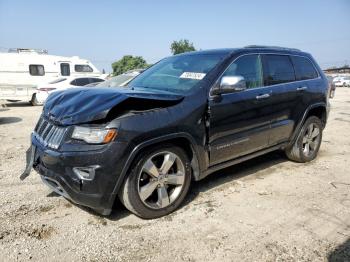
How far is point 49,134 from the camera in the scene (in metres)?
3.53

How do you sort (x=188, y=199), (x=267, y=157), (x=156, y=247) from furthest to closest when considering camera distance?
(x=267, y=157) → (x=188, y=199) → (x=156, y=247)

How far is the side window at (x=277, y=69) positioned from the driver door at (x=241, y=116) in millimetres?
150

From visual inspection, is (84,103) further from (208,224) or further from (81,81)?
(81,81)

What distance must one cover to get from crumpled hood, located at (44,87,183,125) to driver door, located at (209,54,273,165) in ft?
1.97

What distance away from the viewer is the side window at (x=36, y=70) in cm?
1708

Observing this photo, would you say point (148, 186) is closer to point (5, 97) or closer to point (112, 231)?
point (112, 231)

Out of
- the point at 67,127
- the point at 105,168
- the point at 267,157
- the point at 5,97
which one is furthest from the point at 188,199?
the point at 5,97

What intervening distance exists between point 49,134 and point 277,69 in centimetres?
329

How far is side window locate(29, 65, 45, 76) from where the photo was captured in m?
17.1

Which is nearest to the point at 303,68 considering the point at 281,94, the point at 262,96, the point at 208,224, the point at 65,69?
the point at 281,94

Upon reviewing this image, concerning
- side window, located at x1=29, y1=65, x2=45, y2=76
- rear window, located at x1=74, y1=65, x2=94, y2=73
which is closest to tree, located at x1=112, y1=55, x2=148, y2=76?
rear window, located at x1=74, y1=65, x2=94, y2=73

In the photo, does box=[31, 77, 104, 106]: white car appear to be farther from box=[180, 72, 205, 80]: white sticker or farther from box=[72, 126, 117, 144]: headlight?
box=[72, 126, 117, 144]: headlight

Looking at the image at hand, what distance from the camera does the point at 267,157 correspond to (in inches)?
240

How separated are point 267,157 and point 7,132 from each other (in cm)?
649
